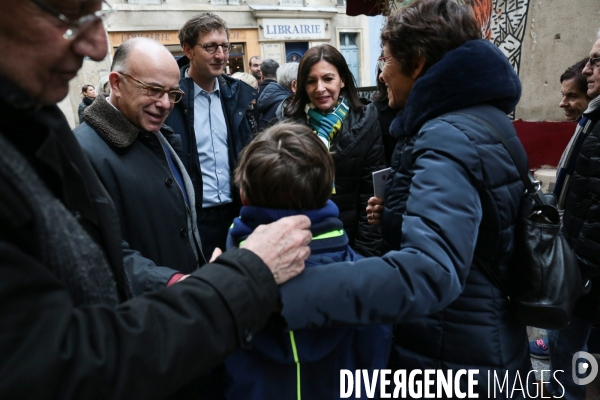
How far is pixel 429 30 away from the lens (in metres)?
1.46

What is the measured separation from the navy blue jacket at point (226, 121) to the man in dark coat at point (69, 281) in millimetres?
1973

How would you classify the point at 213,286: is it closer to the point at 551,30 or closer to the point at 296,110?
the point at 296,110

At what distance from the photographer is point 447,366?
1422 mm

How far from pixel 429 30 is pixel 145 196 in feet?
4.46

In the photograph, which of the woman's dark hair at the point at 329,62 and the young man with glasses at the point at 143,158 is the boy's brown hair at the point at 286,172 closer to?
the young man with glasses at the point at 143,158

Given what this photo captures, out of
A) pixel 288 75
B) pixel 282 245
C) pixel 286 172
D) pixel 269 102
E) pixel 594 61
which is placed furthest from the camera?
pixel 288 75

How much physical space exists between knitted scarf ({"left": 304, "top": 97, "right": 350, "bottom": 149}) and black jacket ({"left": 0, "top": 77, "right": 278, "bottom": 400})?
2096mm

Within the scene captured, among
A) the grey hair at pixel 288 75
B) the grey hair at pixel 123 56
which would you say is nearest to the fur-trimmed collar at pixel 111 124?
the grey hair at pixel 123 56

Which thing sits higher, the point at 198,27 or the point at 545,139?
the point at 198,27

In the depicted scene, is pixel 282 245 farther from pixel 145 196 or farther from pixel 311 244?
pixel 145 196

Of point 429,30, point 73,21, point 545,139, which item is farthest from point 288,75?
point 73,21

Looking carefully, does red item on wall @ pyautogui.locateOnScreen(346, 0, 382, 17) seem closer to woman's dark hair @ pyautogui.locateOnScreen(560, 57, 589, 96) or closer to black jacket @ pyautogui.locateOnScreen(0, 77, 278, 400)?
woman's dark hair @ pyautogui.locateOnScreen(560, 57, 589, 96)

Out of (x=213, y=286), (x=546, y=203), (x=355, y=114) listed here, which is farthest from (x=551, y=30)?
(x=213, y=286)

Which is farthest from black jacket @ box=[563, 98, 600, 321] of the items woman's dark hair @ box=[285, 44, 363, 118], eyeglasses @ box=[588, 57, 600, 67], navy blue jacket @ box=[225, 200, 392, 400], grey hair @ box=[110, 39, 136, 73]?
grey hair @ box=[110, 39, 136, 73]
